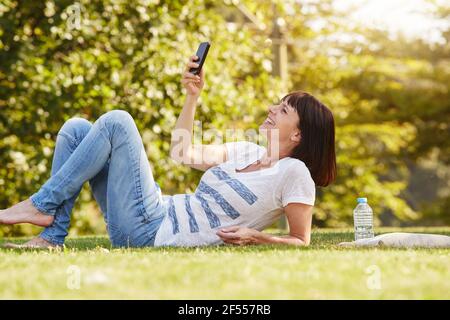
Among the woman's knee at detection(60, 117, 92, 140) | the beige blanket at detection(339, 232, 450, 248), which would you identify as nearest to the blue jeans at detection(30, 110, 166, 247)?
the woman's knee at detection(60, 117, 92, 140)

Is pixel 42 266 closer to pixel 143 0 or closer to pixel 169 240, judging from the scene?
pixel 169 240

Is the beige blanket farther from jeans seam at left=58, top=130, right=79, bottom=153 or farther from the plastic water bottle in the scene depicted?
jeans seam at left=58, top=130, right=79, bottom=153

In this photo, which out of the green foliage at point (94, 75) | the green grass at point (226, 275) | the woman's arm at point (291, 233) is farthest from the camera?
the green foliage at point (94, 75)

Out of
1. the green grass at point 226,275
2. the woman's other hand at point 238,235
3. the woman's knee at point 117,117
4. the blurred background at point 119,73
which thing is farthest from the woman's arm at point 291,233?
the blurred background at point 119,73

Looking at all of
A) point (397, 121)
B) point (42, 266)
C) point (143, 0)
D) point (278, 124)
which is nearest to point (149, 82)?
point (143, 0)

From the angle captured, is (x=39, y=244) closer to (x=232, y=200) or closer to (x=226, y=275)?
(x=232, y=200)

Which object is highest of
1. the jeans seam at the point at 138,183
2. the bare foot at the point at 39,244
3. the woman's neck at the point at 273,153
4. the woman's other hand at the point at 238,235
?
the woman's neck at the point at 273,153

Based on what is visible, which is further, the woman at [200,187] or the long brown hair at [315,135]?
the long brown hair at [315,135]

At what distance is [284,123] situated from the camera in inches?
157

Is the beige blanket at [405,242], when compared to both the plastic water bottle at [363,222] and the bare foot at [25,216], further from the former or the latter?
the bare foot at [25,216]

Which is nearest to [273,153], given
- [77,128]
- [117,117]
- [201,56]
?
[201,56]

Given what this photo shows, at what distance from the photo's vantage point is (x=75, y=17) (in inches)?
308

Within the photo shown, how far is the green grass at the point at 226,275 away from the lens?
2463mm

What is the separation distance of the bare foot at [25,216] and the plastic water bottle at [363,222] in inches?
80.0
